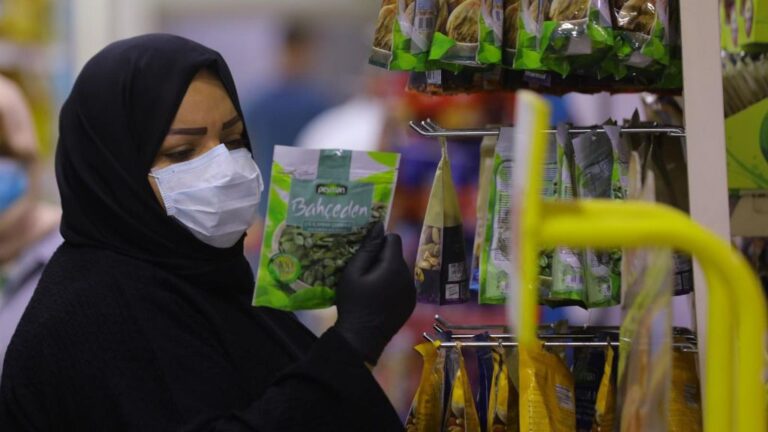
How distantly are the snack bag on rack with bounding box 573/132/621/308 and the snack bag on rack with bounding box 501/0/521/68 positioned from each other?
199 mm

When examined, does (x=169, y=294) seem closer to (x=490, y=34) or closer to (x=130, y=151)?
(x=130, y=151)

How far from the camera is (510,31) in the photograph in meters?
2.12

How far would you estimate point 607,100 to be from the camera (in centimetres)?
374

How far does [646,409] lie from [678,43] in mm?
873

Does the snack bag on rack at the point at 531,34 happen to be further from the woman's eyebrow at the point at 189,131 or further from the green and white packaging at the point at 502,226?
the woman's eyebrow at the point at 189,131

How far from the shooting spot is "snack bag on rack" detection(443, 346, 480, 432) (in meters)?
2.04

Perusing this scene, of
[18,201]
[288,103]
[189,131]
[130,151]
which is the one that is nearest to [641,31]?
[189,131]

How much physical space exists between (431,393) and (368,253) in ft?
0.91

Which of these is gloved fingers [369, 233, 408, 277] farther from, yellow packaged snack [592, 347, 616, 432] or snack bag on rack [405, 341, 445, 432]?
yellow packaged snack [592, 347, 616, 432]

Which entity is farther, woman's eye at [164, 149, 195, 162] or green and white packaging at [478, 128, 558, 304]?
woman's eye at [164, 149, 195, 162]

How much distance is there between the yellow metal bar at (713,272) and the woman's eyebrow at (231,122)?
1.11m

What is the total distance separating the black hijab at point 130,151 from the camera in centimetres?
218

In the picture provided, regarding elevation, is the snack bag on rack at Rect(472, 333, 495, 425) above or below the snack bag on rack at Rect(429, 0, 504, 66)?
below

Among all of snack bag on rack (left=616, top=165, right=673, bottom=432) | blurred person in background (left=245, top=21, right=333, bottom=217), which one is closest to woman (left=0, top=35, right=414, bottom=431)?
snack bag on rack (left=616, top=165, right=673, bottom=432)
